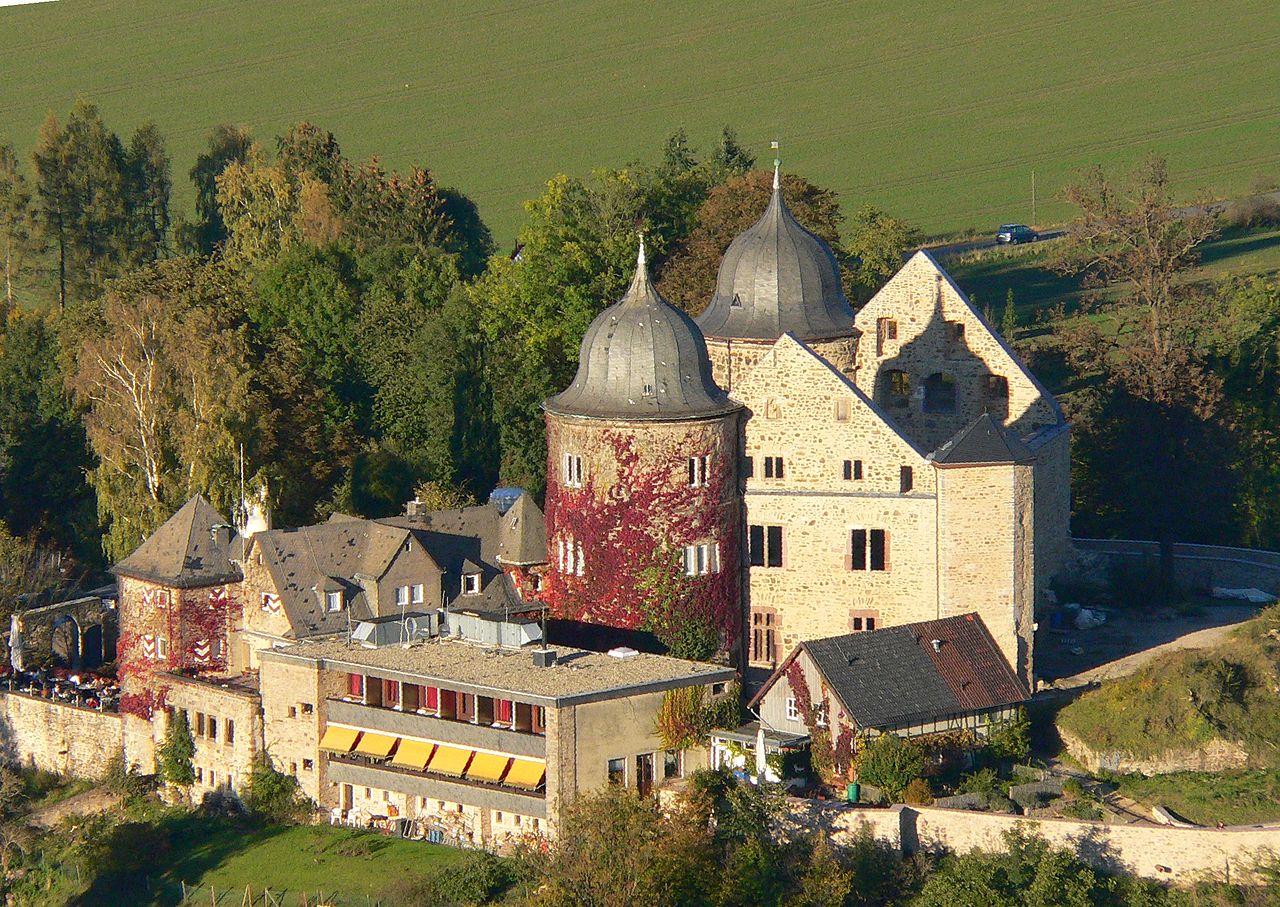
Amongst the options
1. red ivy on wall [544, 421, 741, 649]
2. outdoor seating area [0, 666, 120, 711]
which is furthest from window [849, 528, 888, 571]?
outdoor seating area [0, 666, 120, 711]

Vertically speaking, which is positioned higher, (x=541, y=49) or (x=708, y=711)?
(x=541, y=49)

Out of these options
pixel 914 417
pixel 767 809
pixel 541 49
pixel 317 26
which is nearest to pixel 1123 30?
pixel 541 49

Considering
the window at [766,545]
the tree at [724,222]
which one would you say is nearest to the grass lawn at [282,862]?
the window at [766,545]

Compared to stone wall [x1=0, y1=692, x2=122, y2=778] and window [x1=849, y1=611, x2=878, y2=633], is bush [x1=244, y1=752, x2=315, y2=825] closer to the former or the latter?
stone wall [x1=0, y1=692, x2=122, y2=778]

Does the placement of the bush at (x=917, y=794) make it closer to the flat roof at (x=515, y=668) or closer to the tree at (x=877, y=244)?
the flat roof at (x=515, y=668)

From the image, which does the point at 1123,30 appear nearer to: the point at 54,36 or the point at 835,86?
the point at 835,86
